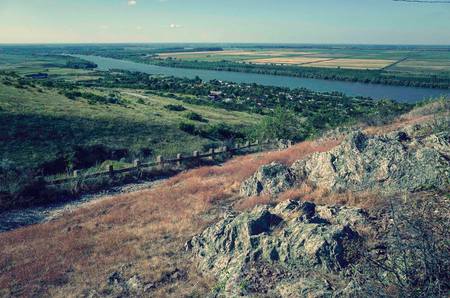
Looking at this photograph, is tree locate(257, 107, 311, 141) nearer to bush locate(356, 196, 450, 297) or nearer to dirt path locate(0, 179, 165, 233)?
dirt path locate(0, 179, 165, 233)

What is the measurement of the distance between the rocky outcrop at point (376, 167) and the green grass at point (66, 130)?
49.5ft

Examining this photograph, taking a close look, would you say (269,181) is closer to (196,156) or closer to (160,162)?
(160,162)

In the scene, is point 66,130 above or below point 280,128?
above

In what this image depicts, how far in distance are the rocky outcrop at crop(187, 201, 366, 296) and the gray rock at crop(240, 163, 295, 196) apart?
2.55 metres

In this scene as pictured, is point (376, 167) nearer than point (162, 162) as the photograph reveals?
Yes

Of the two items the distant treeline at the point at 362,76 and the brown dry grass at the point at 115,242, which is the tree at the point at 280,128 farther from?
the distant treeline at the point at 362,76

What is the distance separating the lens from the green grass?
23094 millimetres

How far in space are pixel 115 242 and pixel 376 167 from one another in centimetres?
756

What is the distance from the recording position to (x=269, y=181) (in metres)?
12.2

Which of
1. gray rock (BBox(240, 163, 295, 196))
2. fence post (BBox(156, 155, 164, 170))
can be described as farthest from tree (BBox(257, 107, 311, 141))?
gray rock (BBox(240, 163, 295, 196))

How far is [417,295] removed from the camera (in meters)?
5.32

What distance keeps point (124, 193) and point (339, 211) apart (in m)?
10.5

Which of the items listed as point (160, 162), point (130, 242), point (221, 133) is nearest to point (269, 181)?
point (130, 242)

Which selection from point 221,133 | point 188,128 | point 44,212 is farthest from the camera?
point 221,133
